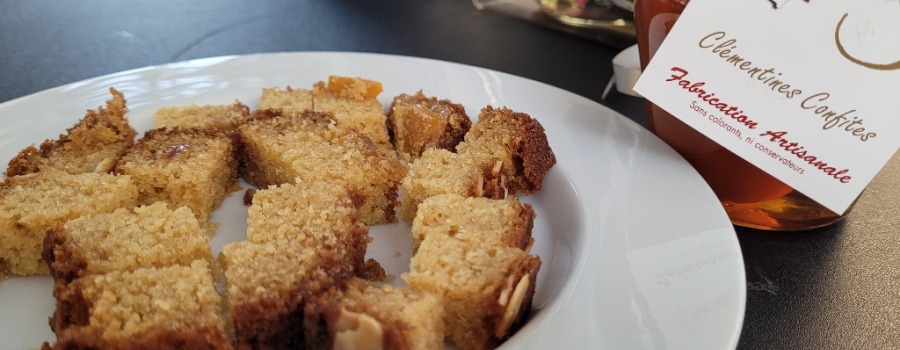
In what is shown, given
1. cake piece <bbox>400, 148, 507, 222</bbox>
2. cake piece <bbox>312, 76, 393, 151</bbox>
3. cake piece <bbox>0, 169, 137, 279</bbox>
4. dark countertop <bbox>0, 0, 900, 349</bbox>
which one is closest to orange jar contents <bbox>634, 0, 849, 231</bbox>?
dark countertop <bbox>0, 0, 900, 349</bbox>

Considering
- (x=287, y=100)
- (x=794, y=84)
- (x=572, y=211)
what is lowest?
(x=572, y=211)

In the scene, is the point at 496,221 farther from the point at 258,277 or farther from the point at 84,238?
the point at 84,238

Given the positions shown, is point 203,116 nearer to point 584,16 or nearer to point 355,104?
point 355,104

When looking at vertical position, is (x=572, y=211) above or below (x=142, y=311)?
below

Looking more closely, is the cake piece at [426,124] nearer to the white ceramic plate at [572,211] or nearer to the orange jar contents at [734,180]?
the white ceramic plate at [572,211]

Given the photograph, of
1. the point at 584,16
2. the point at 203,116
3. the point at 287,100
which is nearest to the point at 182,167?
the point at 203,116
